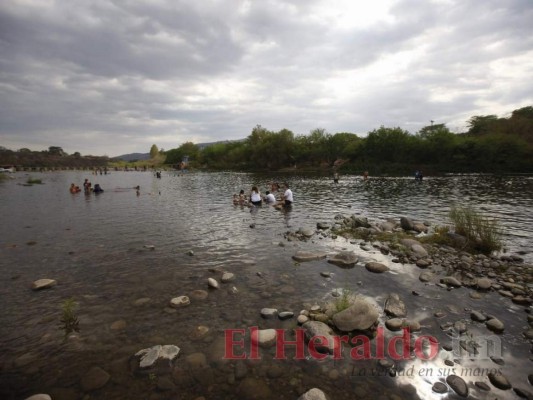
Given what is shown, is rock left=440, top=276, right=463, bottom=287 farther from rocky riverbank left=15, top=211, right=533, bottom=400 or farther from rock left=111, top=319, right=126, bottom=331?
rock left=111, top=319, right=126, bottom=331

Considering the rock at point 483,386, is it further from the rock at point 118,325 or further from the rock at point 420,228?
the rock at point 420,228

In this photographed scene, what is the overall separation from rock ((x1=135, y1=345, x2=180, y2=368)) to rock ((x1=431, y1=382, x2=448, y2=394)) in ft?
21.6

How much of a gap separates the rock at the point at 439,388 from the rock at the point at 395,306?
2.95 metres

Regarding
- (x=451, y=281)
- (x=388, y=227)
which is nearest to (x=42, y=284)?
(x=451, y=281)

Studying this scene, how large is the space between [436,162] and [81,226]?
12685cm

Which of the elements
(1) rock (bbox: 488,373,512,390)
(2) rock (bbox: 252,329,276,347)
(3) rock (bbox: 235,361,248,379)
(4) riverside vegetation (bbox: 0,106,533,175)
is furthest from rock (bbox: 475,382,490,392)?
(4) riverside vegetation (bbox: 0,106,533,175)

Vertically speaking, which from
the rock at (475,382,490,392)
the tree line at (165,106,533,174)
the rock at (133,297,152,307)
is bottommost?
the rock at (475,382,490,392)

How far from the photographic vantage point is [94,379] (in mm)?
6766

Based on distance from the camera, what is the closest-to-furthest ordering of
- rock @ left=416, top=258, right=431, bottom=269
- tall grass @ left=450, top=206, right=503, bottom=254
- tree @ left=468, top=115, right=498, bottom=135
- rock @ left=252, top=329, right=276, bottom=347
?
rock @ left=252, top=329, right=276, bottom=347
rock @ left=416, top=258, right=431, bottom=269
tall grass @ left=450, top=206, right=503, bottom=254
tree @ left=468, top=115, right=498, bottom=135

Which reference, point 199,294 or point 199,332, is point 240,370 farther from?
point 199,294

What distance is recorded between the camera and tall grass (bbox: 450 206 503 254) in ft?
50.5

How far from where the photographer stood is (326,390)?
6.41 meters

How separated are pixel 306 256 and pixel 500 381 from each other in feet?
30.7

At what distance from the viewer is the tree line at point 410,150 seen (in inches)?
3784
